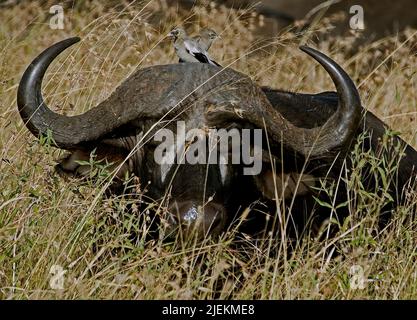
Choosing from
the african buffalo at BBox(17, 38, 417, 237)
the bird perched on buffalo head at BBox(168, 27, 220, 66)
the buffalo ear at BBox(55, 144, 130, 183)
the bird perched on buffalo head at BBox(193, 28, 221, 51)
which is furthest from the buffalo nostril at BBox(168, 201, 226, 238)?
the bird perched on buffalo head at BBox(193, 28, 221, 51)

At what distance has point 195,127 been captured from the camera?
538 centimetres

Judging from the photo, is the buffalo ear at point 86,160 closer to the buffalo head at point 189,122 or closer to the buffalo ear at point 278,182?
the buffalo head at point 189,122

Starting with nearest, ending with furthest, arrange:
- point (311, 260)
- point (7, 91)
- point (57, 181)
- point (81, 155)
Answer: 1. point (311, 260)
2. point (57, 181)
3. point (81, 155)
4. point (7, 91)

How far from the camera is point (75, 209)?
17.2 ft

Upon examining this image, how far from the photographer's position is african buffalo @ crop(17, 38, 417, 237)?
5.33m

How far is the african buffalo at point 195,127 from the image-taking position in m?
5.33

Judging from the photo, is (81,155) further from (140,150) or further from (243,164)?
(243,164)

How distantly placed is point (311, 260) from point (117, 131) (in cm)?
136

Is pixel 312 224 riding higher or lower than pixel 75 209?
lower

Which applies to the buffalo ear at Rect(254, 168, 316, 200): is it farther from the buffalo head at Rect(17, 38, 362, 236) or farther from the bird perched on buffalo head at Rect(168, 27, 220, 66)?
the bird perched on buffalo head at Rect(168, 27, 220, 66)

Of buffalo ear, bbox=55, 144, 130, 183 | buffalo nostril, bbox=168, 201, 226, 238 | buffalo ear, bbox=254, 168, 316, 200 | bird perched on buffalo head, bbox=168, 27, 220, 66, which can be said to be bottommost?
buffalo ear, bbox=254, 168, 316, 200

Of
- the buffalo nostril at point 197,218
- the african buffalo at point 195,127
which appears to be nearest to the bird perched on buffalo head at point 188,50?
the african buffalo at point 195,127

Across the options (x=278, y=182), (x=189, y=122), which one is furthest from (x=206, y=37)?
(x=189, y=122)
